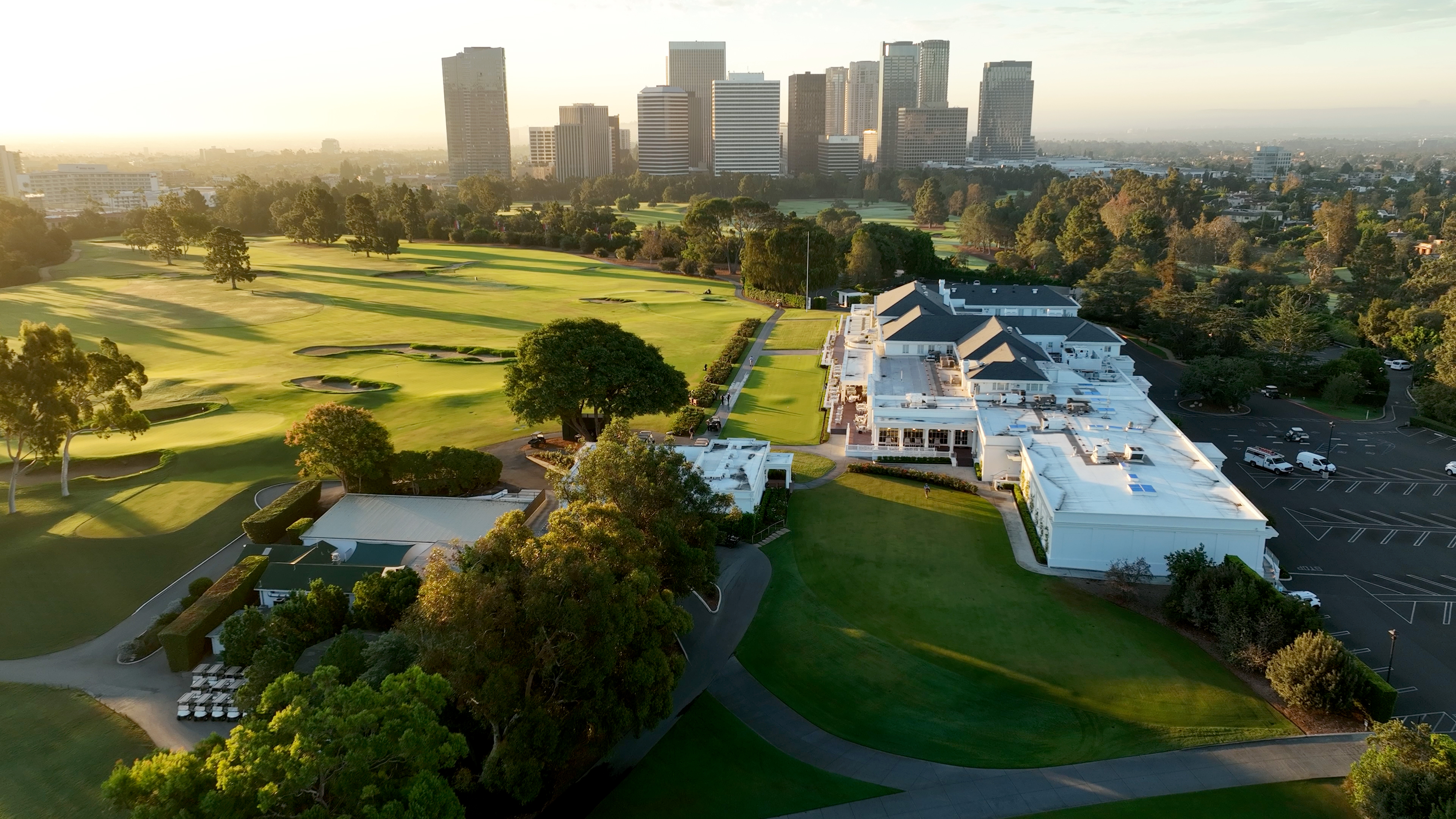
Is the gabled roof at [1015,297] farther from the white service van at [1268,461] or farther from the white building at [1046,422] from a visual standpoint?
the white service van at [1268,461]

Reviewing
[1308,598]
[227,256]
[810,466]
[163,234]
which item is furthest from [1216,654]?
[163,234]

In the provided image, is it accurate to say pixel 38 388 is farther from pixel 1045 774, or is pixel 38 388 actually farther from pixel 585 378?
pixel 1045 774

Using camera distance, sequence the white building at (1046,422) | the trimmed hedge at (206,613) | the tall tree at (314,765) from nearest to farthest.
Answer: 1. the tall tree at (314,765)
2. the trimmed hedge at (206,613)
3. the white building at (1046,422)

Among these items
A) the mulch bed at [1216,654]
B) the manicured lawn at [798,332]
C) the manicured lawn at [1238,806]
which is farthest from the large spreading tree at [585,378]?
the manicured lawn at [1238,806]

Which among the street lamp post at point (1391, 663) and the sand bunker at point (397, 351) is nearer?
the street lamp post at point (1391, 663)

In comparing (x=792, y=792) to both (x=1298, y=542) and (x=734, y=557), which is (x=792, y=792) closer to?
(x=734, y=557)

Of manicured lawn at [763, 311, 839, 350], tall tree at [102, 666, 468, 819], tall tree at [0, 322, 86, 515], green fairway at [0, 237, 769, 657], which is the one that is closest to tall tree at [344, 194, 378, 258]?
green fairway at [0, 237, 769, 657]
